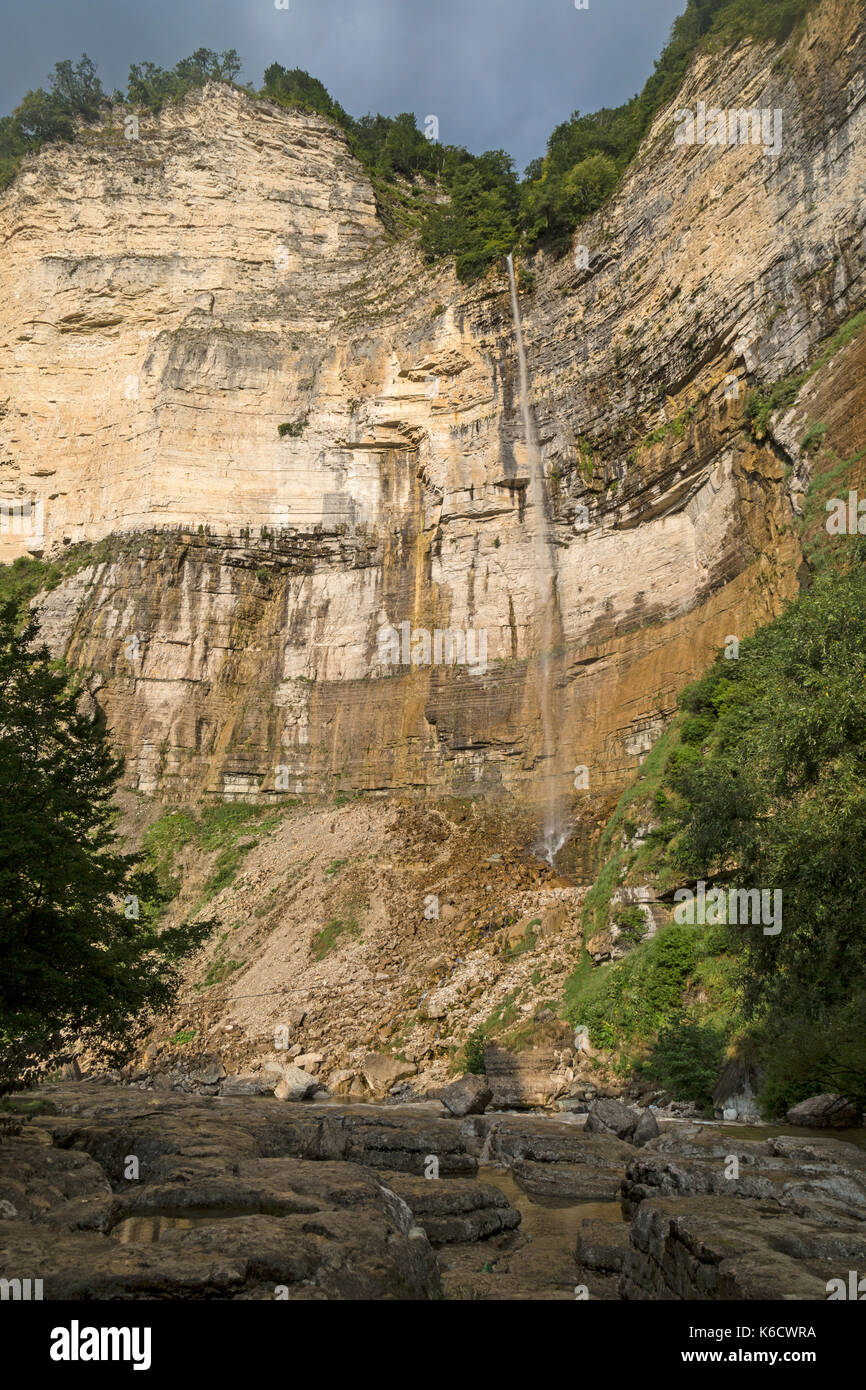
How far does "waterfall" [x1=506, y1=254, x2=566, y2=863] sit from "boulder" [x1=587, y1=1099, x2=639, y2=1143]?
16.5 metres

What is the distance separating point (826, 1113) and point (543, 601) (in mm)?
26278

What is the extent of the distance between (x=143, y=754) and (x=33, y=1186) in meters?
31.8

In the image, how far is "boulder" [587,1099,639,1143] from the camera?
464 inches

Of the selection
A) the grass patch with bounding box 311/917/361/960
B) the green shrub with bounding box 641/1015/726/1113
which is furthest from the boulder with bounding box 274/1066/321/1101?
the green shrub with bounding box 641/1015/726/1113

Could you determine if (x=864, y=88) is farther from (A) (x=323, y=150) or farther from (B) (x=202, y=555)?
(A) (x=323, y=150)

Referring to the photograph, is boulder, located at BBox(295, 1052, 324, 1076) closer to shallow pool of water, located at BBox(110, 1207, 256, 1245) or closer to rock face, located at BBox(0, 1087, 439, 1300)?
rock face, located at BBox(0, 1087, 439, 1300)

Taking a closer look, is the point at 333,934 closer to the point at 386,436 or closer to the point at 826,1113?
the point at 826,1113

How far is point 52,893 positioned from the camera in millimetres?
9539

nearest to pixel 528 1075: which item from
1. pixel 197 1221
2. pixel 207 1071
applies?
pixel 207 1071

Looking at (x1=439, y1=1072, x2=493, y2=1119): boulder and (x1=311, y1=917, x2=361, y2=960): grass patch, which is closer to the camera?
(x1=439, y1=1072, x2=493, y2=1119): boulder

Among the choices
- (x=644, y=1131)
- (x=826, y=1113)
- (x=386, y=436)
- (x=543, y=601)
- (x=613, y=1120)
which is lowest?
(x=613, y=1120)
